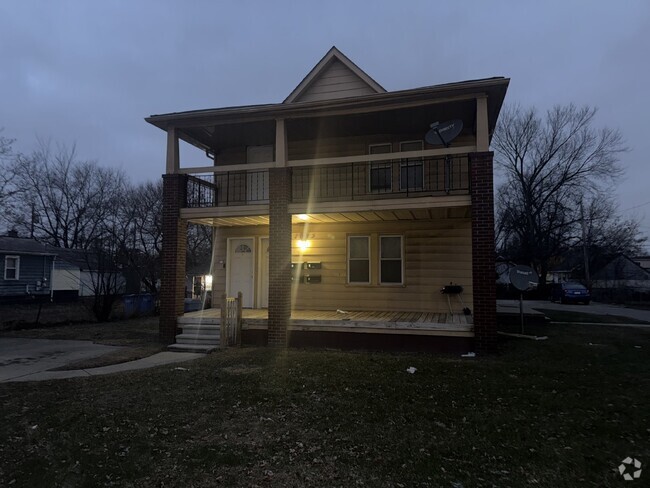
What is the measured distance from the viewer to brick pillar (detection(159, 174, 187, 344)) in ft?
33.2

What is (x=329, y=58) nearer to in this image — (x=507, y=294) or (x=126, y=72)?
(x=507, y=294)

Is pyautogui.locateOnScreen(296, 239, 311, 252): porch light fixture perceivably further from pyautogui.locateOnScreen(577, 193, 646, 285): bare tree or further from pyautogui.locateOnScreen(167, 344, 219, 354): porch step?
pyautogui.locateOnScreen(577, 193, 646, 285): bare tree

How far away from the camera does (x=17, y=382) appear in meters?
6.27

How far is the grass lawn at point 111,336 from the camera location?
802 cm

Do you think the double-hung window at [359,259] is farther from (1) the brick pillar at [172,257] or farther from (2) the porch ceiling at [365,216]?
(1) the brick pillar at [172,257]

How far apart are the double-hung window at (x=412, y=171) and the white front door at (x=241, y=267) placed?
4918 millimetres

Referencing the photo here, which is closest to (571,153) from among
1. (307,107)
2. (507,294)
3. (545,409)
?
(507,294)

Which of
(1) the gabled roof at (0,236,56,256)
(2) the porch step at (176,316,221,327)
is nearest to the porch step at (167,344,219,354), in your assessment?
(2) the porch step at (176,316,221,327)

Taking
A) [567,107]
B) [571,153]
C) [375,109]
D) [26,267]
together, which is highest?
[567,107]

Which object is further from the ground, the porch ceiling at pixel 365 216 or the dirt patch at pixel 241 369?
the porch ceiling at pixel 365 216

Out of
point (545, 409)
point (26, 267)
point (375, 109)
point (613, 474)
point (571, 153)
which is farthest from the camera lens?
point (571, 153)

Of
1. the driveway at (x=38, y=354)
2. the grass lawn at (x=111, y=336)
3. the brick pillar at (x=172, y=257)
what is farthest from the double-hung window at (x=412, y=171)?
the driveway at (x=38, y=354)

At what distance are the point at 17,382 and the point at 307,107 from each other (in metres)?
7.71

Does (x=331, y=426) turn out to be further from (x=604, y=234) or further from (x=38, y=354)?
(x=604, y=234)
